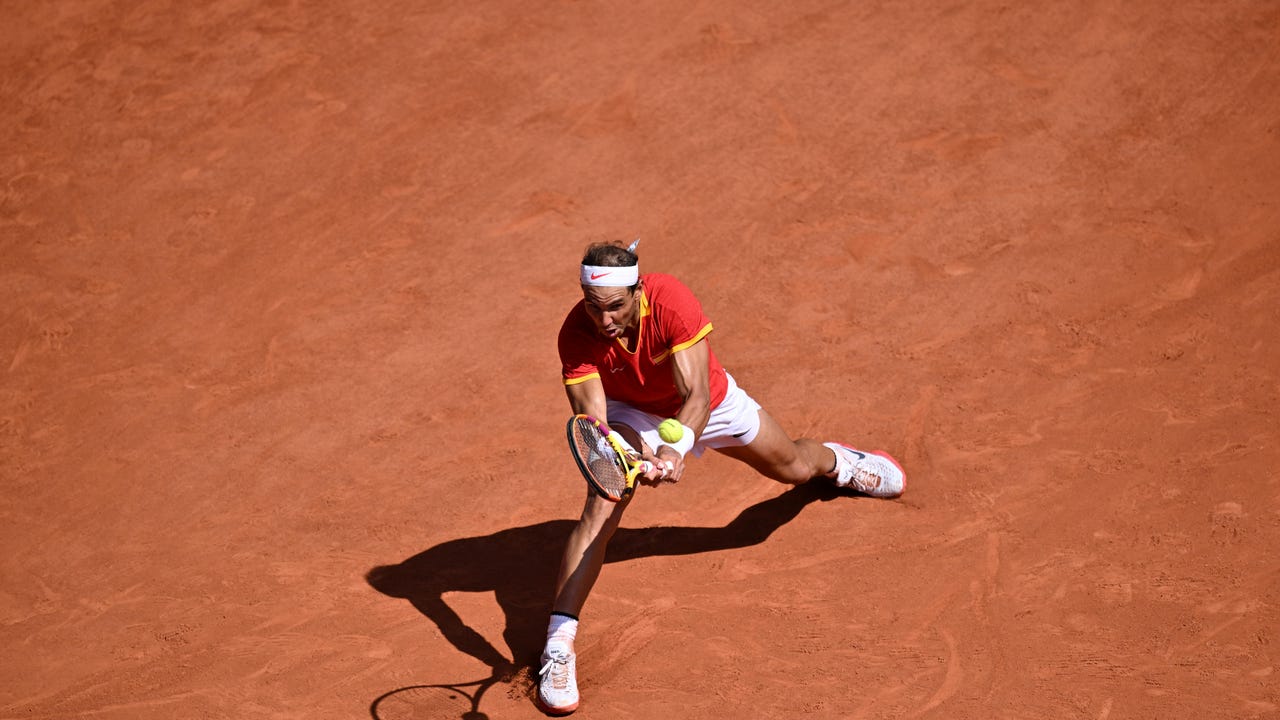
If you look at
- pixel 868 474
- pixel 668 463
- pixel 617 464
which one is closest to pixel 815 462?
pixel 868 474

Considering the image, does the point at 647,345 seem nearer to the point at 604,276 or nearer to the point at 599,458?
the point at 604,276

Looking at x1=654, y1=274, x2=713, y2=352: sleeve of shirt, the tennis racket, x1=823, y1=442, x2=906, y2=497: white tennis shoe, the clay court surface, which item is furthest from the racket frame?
x1=823, y1=442, x2=906, y2=497: white tennis shoe

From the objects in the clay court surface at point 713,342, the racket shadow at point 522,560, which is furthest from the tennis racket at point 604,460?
the racket shadow at point 522,560

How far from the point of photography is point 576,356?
4.48 metres

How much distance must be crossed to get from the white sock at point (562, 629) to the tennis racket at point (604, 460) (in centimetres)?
65

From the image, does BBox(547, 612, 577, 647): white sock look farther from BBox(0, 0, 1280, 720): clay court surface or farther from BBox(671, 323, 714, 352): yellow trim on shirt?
BBox(671, 323, 714, 352): yellow trim on shirt

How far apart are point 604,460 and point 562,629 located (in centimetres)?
81

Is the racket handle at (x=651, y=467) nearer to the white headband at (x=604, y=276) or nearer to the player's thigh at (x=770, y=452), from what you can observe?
the white headband at (x=604, y=276)

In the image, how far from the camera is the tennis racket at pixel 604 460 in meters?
4.04

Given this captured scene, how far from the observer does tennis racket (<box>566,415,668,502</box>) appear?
13.2 feet

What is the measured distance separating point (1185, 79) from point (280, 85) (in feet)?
21.1

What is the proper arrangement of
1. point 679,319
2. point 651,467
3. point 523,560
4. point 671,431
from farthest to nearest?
point 523,560, point 679,319, point 671,431, point 651,467

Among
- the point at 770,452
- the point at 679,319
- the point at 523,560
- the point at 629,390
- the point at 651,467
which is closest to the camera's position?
the point at 651,467

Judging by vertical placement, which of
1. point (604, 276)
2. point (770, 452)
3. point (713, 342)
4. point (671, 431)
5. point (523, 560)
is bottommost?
point (523, 560)
